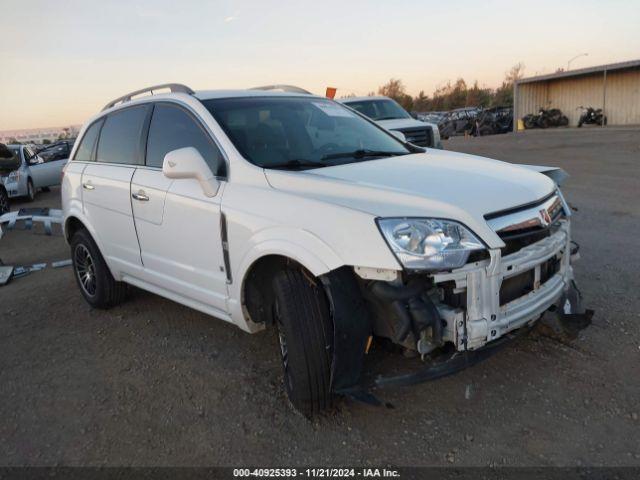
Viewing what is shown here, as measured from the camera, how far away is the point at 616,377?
3295 millimetres

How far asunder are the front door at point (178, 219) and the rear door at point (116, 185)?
15cm

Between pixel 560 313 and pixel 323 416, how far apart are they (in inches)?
60.4

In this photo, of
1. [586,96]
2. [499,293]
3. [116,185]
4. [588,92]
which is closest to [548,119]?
[586,96]

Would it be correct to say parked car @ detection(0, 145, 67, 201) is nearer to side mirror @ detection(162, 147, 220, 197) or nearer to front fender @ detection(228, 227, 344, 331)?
side mirror @ detection(162, 147, 220, 197)

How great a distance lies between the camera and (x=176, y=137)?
401cm

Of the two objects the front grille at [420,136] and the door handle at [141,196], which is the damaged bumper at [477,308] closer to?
the door handle at [141,196]

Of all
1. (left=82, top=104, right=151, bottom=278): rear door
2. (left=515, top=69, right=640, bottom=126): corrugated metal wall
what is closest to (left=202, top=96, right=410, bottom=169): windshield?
(left=82, top=104, right=151, bottom=278): rear door

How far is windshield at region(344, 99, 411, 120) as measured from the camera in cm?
1145

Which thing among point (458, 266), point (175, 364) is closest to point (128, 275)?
point (175, 364)

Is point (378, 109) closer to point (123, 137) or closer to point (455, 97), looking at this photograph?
point (123, 137)

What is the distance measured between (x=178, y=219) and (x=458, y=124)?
3084cm

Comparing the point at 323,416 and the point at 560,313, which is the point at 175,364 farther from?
the point at 560,313

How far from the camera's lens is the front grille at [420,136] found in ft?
33.0

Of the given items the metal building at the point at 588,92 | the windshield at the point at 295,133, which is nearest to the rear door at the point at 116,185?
the windshield at the point at 295,133
